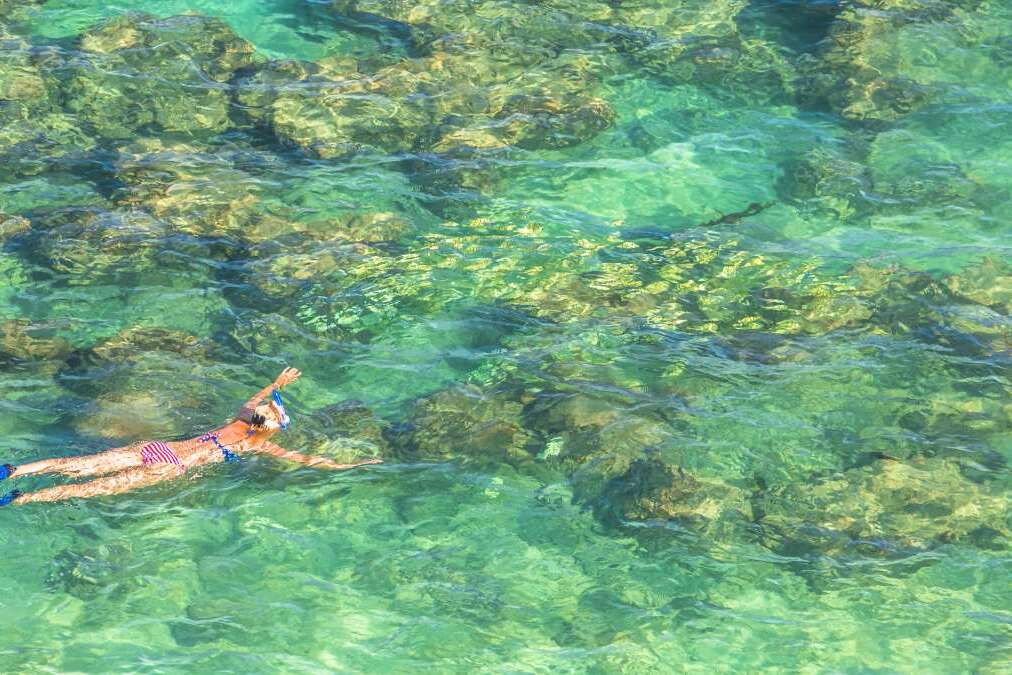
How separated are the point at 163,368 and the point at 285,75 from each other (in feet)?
21.0

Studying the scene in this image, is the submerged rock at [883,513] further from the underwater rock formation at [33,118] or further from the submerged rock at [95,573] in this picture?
the underwater rock formation at [33,118]

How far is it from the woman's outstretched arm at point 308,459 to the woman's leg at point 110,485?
34.1 inches

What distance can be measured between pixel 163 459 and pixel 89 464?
→ 66 cm

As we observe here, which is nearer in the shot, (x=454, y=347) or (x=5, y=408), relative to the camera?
(x=5, y=408)

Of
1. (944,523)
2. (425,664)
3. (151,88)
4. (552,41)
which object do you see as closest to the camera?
(425,664)

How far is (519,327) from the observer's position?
40.7ft

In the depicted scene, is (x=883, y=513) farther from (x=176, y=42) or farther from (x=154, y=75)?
(x=176, y=42)

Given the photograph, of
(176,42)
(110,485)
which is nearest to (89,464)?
(110,485)

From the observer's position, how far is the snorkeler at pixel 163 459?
32.8 ft

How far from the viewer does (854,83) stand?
16.2 metres

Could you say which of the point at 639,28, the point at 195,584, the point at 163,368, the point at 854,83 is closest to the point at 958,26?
the point at 854,83

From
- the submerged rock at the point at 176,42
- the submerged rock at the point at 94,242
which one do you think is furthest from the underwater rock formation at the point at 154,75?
the submerged rock at the point at 94,242

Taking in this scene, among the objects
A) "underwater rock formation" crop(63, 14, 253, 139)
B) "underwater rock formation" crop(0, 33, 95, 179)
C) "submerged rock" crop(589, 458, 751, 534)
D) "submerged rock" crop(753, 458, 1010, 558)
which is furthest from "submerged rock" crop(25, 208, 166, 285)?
"submerged rock" crop(753, 458, 1010, 558)

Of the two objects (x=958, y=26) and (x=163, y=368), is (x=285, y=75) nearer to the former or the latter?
(x=163, y=368)
